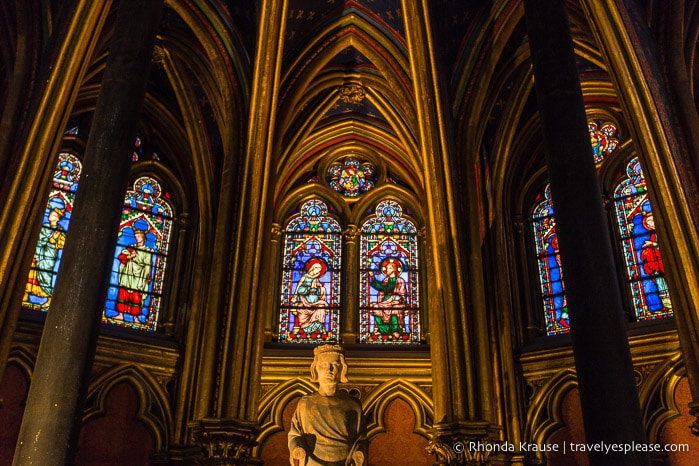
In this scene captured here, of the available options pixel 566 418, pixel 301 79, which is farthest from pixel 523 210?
pixel 301 79

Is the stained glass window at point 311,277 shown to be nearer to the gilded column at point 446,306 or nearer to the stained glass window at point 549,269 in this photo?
the gilded column at point 446,306

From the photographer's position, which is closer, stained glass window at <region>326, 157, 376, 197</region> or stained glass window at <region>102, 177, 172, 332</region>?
stained glass window at <region>102, 177, 172, 332</region>

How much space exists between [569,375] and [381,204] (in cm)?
526

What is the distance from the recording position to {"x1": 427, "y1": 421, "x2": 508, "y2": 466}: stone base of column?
9523mm

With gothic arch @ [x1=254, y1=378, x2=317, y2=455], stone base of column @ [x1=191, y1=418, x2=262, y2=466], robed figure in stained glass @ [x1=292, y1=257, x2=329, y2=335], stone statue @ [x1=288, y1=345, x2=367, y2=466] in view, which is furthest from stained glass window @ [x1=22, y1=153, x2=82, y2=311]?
stone statue @ [x1=288, y1=345, x2=367, y2=466]

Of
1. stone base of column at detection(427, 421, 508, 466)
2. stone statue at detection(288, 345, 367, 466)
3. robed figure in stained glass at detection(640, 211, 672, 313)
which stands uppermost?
robed figure in stained glass at detection(640, 211, 672, 313)

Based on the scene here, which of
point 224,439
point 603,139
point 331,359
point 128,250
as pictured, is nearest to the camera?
point 331,359

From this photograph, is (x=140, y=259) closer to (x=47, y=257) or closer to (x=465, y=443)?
(x=47, y=257)

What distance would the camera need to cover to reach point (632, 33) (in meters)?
9.42

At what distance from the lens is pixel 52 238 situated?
12.2 meters

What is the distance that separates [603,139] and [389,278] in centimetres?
474

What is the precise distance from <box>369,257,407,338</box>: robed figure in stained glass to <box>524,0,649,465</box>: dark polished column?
7908 millimetres

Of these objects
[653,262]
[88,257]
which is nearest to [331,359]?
[88,257]

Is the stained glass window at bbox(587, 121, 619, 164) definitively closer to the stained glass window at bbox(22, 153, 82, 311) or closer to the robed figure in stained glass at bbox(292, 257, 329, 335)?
the robed figure in stained glass at bbox(292, 257, 329, 335)
